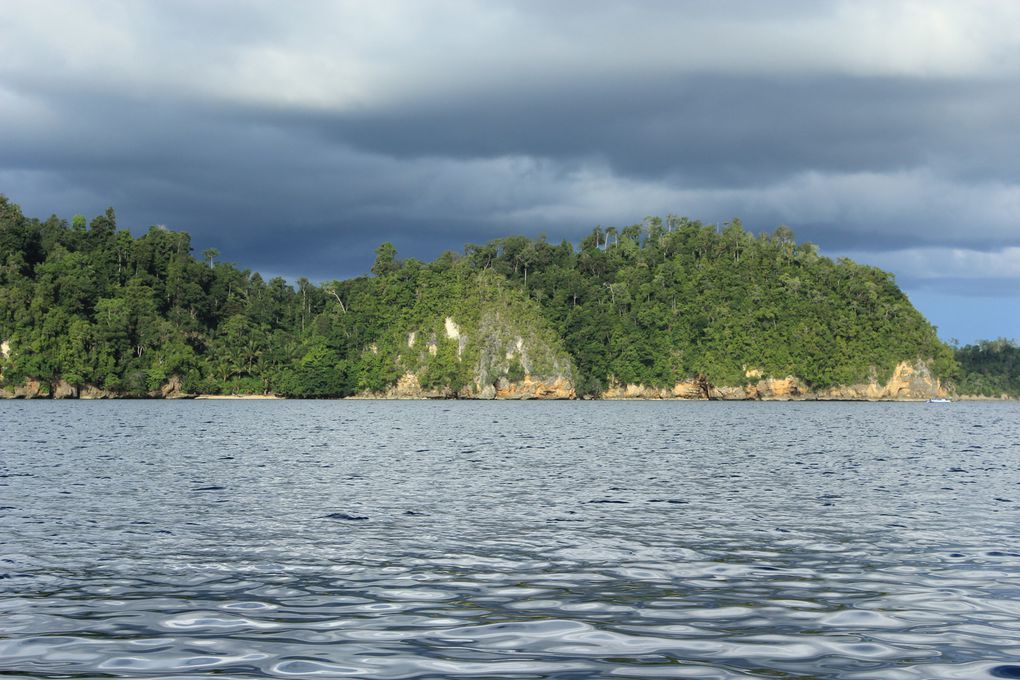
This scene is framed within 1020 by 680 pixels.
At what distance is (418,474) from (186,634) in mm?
20811

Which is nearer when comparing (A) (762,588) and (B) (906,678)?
(B) (906,678)

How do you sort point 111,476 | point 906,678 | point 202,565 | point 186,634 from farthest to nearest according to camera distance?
point 111,476 → point 202,565 → point 186,634 → point 906,678

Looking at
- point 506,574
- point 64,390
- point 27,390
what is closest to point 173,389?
point 64,390

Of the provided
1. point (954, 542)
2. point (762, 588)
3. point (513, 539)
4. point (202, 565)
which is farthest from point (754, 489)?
point (202, 565)

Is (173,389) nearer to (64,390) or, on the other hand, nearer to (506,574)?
(64,390)

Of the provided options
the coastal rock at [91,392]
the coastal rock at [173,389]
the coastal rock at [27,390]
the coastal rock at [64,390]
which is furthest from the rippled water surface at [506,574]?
the coastal rock at [173,389]

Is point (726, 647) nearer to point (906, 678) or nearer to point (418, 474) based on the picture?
point (906, 678)

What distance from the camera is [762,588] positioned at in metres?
13.1

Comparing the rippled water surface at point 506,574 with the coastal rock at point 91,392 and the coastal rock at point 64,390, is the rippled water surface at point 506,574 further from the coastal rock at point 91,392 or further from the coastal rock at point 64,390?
the coastal rock at point 91,392

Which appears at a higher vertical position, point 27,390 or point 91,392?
point 27,390

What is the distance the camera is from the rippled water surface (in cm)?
959

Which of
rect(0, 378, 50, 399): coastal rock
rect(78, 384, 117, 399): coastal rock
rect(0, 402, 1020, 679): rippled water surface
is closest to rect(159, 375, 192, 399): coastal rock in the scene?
rect(78, 384, 117, 399): coastal rock

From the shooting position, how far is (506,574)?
14062 mm

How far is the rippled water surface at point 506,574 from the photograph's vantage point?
959 centimetres
